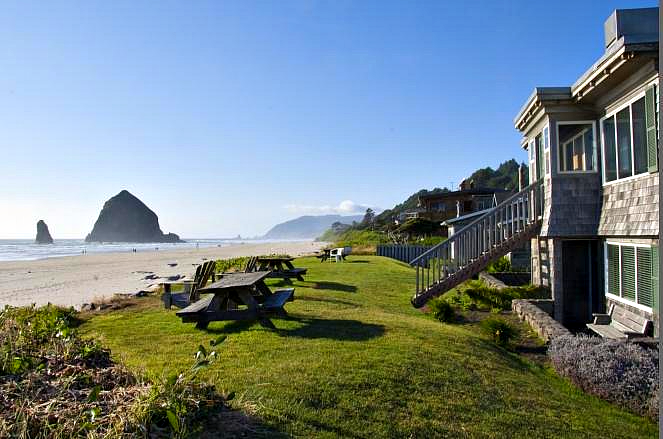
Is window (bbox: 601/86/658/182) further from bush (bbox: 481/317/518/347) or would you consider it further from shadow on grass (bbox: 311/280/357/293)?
shadow on grass (bbox: 311/280/357/293)

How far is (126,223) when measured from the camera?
152000mm

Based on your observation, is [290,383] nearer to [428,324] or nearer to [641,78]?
[428,324]

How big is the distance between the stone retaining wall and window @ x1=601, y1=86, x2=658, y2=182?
3.14 meters

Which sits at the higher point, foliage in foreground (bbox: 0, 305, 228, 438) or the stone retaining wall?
foliage in foreground (bbox: 0, 305, 228, 438)

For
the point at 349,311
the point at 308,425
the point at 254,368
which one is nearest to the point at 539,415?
the point at 308,425

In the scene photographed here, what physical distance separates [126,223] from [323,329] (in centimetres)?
15991

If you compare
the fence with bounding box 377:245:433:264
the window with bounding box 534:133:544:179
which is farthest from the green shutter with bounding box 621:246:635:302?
the fence with bounding box 377:245:433:264

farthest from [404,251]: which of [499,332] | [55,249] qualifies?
[55,249]

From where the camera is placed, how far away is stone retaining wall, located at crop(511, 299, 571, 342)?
26.2ft

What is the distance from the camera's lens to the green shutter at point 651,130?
7.67 metres

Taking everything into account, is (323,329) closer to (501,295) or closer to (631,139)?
(501,295)

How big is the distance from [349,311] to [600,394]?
190 inches

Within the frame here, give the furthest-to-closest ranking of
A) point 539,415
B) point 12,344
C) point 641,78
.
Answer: point 641,78, point 539,415, point 12,344

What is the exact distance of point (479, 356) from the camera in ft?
21.3
